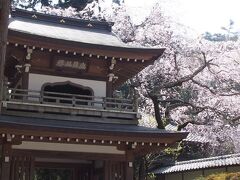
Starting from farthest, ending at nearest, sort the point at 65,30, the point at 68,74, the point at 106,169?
1. the point at 65,30
2. the point at 68,74
3. the point at 106,169

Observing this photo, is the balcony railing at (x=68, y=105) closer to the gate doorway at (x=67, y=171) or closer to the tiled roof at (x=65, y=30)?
the gate doorway at (x=67, y=171)

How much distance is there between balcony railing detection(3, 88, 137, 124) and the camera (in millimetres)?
12334

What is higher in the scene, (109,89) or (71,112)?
(109,89)

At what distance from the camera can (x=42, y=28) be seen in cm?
1595

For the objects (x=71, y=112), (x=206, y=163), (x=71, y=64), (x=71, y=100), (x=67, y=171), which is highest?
(x=71, y=64)

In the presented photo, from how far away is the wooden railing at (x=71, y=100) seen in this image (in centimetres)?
1241

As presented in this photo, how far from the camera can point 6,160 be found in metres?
11.5

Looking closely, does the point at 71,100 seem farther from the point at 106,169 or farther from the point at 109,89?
the point at 106,169

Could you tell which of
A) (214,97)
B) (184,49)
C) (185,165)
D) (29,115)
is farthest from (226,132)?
(29,115)

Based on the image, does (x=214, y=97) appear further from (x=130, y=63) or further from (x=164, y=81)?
(x=130, y=63)

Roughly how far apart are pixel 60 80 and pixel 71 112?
56.3 inches

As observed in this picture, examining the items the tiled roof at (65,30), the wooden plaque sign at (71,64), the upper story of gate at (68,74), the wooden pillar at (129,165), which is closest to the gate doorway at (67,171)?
the wooden pillar at (129,165)

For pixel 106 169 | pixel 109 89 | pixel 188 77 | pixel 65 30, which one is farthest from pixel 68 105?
pixel 188 77

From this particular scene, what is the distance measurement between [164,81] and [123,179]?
10.2 m
